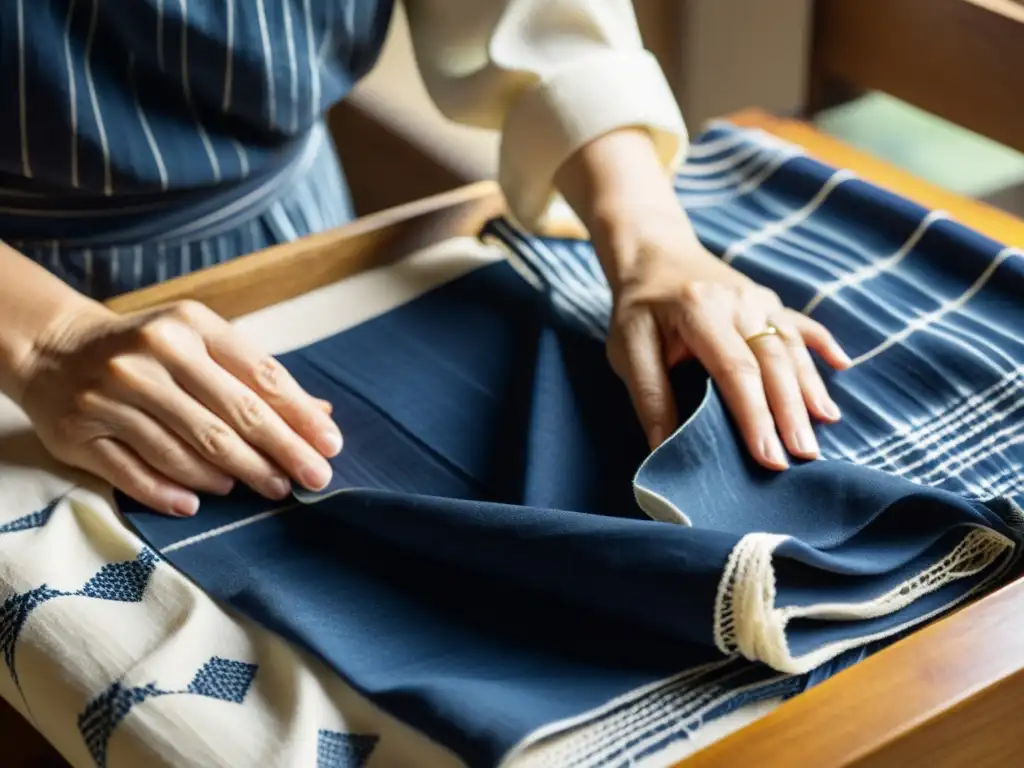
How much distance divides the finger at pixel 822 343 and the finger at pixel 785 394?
1 cm

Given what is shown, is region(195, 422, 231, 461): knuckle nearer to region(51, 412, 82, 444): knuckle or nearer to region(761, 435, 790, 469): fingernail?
region(51, 412, 82, 444): knuckle

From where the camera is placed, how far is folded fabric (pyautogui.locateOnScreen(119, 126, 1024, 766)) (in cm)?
46

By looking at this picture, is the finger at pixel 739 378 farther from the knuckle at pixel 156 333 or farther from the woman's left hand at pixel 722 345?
the knuckle at pixel 156 333

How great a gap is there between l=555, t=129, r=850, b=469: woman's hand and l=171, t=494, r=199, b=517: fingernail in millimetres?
219

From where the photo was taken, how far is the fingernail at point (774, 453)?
550 millimetres

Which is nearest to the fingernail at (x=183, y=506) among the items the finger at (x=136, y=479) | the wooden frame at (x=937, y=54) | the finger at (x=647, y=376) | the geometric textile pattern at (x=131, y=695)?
the finger at (x=136, y=479)

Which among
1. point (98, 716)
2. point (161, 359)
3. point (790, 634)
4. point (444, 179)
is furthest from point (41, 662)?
point (444, 179)

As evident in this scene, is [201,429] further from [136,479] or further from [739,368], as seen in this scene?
[739,368]

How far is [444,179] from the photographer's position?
128 cm

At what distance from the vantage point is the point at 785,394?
Answer: 58cm

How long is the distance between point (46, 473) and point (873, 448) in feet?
1.33

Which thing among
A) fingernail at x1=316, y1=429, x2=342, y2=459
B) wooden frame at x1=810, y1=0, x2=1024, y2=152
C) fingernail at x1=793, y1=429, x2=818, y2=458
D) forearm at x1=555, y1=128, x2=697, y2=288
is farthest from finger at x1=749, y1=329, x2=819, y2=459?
wooden frame at x1=810, y1=0, x2=1024, y2=152

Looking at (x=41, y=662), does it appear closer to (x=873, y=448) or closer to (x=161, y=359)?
(x=161, y=359)

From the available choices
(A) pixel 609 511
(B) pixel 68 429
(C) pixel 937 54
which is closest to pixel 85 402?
(B) pixel 68 429
